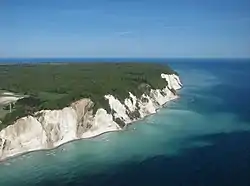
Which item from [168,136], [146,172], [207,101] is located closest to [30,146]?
[146,172]

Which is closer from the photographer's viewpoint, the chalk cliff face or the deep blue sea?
the deep blue sea

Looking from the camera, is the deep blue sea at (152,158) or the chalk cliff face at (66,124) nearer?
the deep blue sea at (152,158)

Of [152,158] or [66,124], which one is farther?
[66,124]

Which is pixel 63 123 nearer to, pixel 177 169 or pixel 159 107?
pixel 177 169

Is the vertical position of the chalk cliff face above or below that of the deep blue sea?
above

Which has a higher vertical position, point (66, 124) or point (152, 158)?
point (66, 124)
